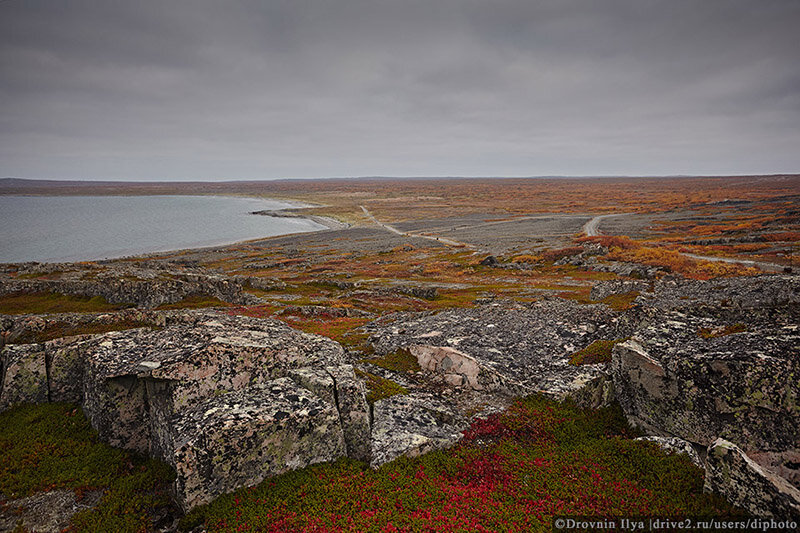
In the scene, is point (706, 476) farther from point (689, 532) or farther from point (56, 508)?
point (56, 508)

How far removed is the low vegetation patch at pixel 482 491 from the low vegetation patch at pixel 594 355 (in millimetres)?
5865

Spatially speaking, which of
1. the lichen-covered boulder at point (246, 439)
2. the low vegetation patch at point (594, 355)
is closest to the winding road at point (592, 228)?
the low vegetation patch at point (594, 355)

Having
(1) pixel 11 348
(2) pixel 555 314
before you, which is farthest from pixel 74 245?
(2) pixel 555 314

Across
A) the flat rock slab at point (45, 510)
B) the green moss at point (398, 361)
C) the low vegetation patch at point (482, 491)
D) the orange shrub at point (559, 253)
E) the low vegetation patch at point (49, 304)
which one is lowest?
the orange shrub at point (559, 253)

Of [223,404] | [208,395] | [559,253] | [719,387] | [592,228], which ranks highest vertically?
[719,387]

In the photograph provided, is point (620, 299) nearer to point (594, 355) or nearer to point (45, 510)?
point (594, 355)

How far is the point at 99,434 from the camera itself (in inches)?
524

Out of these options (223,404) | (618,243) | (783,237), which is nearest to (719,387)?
(223,404)

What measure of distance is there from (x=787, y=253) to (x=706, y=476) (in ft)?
303

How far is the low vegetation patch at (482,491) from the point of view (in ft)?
31.6

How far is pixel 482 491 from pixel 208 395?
9442 millimetres

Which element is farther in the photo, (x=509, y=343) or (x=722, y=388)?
(x=509, y=343)

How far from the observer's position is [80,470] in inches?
473

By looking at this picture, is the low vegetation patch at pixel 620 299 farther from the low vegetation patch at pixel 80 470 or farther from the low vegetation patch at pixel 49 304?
the low vegetation patch at pixel 49 304
